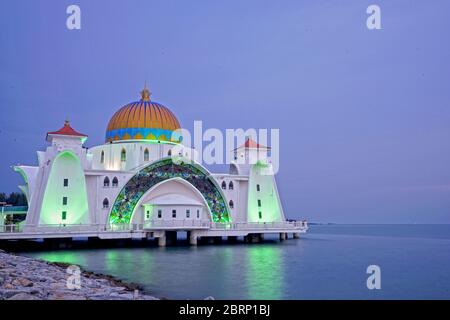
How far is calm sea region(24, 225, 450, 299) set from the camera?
18.0 meters

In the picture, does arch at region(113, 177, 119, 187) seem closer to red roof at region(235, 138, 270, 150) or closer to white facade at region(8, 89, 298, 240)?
white facade at region(8, 89, 298, 240)

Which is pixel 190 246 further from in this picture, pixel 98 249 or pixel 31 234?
pixel 31 234

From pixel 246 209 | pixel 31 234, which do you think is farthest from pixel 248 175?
pixel 31 234

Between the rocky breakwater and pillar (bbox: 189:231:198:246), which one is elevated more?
the rocky breakwater

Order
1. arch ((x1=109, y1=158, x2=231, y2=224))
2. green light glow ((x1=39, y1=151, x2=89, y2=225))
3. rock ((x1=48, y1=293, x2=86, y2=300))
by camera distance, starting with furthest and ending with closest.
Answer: arch ((x1=109, y1=158, x2=231, y2=224))
green light glow ((x1=39, y1=151, x2=89, y2=225))
rock ((x1=48, y1=293, x2=86, y2=300))

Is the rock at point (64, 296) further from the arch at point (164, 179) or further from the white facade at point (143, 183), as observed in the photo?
the arch at point (164, 179)

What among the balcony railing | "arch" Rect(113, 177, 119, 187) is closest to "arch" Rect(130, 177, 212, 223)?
the balcony railing

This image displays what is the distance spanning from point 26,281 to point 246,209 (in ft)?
85.9

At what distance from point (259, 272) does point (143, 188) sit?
15039 millimetres

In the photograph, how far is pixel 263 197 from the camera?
39.9 metres

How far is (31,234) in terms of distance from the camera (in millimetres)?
28906

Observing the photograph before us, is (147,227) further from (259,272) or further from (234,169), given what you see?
(259,272)

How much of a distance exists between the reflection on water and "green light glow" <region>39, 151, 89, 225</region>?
484 inches

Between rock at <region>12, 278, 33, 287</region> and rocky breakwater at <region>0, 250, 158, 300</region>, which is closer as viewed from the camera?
rocky breakwater at <region>0, 250, 158, 300</region>
